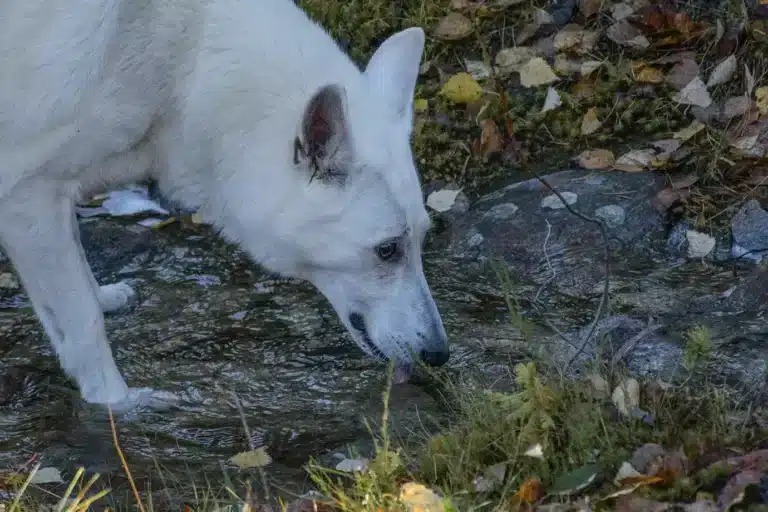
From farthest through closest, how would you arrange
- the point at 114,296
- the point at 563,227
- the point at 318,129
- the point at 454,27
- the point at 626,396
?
the point at 454,27
the point at 563,227
the point at 114,296
the point at 318,129
the point at 626,396

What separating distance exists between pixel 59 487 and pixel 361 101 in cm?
166

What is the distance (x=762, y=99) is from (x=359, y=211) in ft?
8.67

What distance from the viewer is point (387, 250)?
3.68 metres

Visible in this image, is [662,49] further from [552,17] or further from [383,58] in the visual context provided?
[383,58]

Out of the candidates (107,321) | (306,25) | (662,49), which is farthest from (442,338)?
(662,49)

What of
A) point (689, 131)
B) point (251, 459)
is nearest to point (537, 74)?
point (689, 131)

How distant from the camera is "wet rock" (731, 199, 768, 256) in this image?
4539mm

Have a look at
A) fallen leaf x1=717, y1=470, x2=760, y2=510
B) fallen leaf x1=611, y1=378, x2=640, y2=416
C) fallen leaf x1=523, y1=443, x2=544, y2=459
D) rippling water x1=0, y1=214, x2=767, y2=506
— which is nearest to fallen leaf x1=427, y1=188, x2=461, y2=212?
rippling water x1=0, y1=214, x2=767, y2=506

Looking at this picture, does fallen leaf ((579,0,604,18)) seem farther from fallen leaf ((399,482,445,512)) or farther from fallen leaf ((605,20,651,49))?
fallen leaf ((399,482,445,512))

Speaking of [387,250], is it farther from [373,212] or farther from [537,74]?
[537,74]

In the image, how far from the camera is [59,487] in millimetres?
3436

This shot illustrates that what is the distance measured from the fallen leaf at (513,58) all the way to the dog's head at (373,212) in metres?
→ 2.23

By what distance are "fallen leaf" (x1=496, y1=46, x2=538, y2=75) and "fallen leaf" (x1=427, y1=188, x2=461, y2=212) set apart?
1067mm

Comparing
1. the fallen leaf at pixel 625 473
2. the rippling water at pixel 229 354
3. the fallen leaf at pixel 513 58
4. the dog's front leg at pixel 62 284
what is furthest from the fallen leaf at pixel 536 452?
the fallen leaf at pixel 513 58
